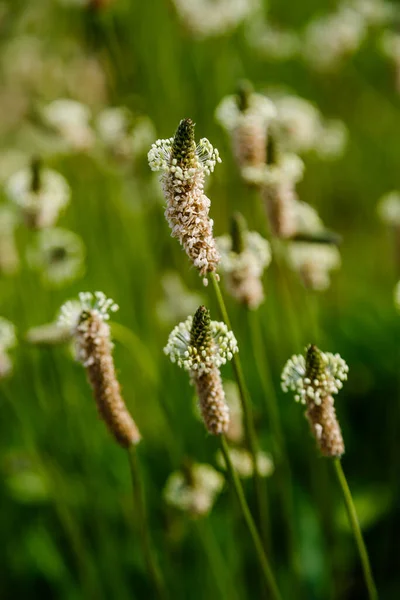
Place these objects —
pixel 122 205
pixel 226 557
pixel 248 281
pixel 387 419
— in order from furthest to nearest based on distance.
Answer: pixel 122 205, pixel 387 419, pixel 226 557, pixel 248 281

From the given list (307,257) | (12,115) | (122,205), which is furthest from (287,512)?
(12,115)

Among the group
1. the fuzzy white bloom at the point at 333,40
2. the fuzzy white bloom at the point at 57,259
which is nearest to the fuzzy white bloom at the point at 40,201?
the fuzzy white bloom at the point at 57,259

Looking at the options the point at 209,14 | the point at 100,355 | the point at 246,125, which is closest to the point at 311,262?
the point at 246,125

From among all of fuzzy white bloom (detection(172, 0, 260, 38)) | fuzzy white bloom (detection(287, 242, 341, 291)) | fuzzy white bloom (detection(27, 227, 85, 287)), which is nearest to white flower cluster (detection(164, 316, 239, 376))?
fuzzy white bloom (detection(287, 242, 341, 291))

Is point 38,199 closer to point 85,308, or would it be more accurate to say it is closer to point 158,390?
point 158,390

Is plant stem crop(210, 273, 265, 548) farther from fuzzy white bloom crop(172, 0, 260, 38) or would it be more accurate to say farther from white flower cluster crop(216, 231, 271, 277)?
fuzzy white bloom crop(172, 0, 260, 38)

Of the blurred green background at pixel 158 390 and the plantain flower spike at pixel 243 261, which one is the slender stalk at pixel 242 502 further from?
the plantain flower spike at pixel 243 261

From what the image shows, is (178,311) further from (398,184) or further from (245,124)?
(398,184)
